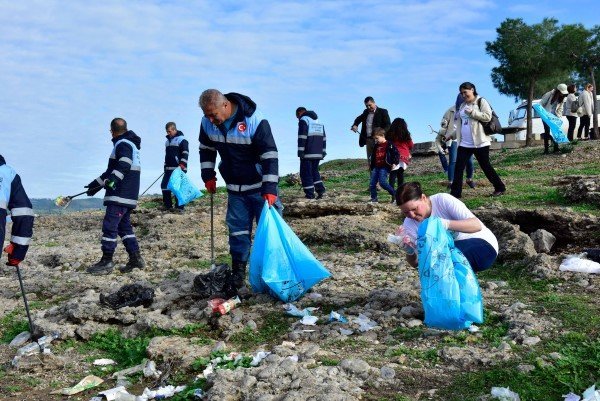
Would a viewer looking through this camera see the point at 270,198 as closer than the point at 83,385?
No

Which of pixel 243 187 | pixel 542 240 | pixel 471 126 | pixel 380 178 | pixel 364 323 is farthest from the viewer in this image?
pixel 380 178

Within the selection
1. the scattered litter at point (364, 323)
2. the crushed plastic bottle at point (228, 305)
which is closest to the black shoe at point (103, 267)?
the crushed plastic bottle at point (228, 305)

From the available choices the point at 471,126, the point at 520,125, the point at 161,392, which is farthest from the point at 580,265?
the point at 520,125

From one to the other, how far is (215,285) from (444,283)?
2204 millimetres

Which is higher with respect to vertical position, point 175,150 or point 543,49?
point 543,49

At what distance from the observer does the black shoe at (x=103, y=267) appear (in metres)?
7.97

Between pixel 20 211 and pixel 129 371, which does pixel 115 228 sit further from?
pixel 129 371

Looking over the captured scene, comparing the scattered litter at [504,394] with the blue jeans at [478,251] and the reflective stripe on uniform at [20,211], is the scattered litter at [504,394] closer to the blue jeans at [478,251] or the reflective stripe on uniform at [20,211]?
the blue jeans at [478,251]

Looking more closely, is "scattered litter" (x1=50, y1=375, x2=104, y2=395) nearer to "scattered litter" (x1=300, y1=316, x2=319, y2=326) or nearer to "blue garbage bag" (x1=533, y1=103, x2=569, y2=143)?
"scattered litter" (x1=300, y1=316, x2=319, y2=326)

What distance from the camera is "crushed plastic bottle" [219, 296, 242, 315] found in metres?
5.39

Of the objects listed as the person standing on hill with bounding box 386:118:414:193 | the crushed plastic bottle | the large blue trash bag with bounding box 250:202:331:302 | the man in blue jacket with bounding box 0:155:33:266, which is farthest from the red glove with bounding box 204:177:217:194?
the person standing on hill with bounding box 386:118:414:193

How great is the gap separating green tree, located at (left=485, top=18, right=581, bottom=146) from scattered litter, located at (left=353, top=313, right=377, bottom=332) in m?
24.1

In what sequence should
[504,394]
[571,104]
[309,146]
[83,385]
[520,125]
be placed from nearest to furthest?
[504,394] < [83,385] < [309,146] < [571,104] < [520,125]

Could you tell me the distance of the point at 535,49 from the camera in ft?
90.5
